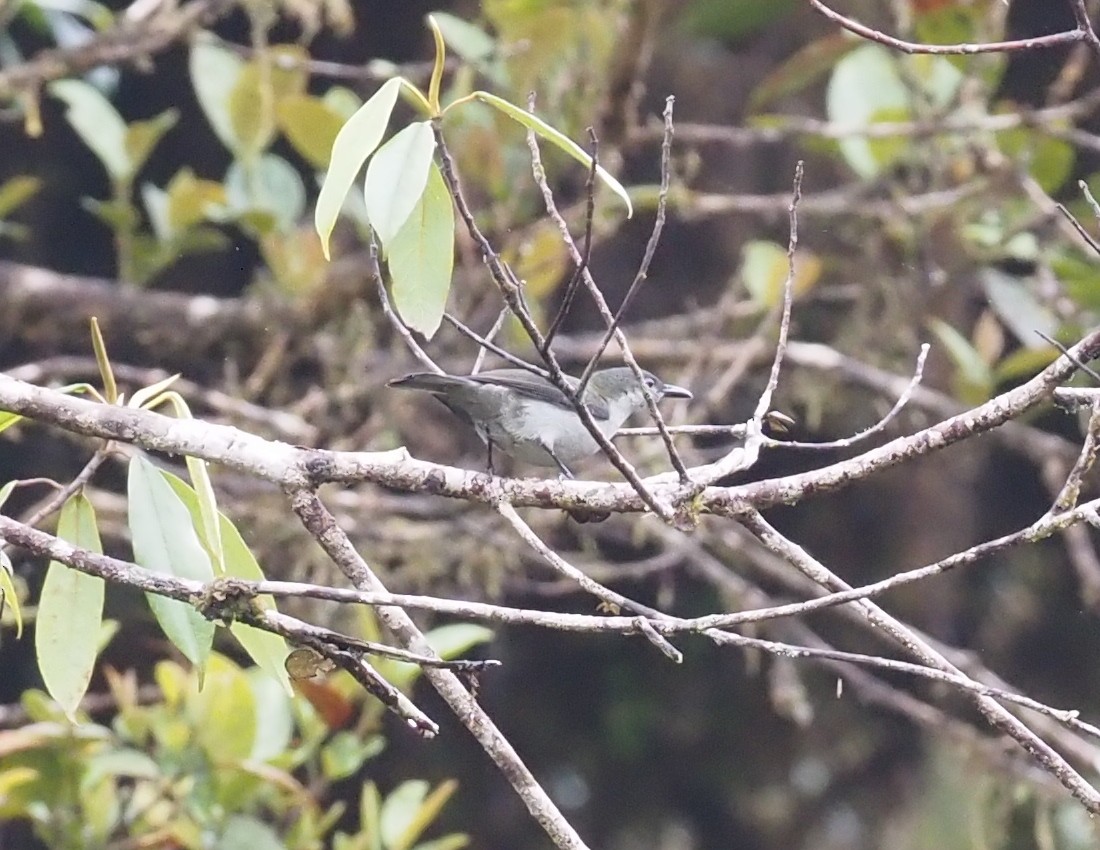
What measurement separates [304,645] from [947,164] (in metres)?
3.04

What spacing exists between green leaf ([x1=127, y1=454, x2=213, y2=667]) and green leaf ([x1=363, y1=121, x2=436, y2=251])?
52 cm

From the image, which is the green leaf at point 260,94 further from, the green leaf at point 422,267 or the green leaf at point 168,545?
the green leaf at point 422,267

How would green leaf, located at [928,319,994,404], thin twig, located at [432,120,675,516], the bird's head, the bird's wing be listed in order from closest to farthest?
thin twig, located at [432,120,675,516], the bird's wing, the bird's head, green leaf, located at [928,319,994,404]

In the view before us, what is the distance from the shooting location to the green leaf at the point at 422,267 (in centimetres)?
161

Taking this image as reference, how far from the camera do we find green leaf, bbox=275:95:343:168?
11.9 feet

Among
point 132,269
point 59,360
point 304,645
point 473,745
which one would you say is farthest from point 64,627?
point 473,745

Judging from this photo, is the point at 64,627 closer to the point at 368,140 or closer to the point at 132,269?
the point at 368,140

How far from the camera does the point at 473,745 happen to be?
5.29 metres

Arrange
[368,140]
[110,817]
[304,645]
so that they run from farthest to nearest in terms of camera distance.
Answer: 1. [110,817]
2. [304,645]
3. [368,140]

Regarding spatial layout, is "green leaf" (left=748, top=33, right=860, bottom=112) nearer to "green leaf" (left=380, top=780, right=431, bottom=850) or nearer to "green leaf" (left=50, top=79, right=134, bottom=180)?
"green leaf" (left=50, top=79, right=134, bottom=180)

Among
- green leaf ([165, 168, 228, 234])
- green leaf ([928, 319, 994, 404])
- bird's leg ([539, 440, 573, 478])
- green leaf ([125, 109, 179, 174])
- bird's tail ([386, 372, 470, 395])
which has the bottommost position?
green leaf ([928, 319, 994, 404])

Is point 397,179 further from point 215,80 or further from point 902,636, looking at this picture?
point 215,80

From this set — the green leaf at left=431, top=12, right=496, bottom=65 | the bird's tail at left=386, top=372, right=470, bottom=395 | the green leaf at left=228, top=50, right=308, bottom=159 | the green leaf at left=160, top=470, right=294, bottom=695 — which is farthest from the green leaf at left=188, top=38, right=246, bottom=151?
the green leaf at left=160, top=470, right=294, bottom=695

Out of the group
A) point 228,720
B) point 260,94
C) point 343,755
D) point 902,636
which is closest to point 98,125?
point 260,94
